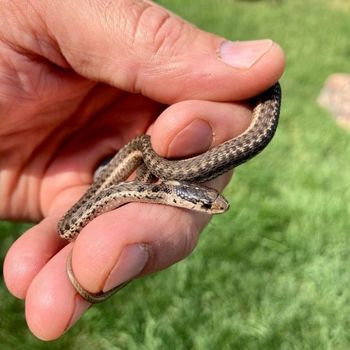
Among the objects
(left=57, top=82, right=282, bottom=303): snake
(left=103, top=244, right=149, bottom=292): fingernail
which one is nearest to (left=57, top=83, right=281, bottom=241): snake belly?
(left=57, top=82, right=282, bottom=303): snake

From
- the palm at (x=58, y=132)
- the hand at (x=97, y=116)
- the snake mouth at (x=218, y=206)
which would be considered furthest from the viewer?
the palm at (x=58, y=132)

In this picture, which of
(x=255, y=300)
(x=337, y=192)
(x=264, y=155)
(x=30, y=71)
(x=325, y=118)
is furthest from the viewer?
(x=325, y=118)

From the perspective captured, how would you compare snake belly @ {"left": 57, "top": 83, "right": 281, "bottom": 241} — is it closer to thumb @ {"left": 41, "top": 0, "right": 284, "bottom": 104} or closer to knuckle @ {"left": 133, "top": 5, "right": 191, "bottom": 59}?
thumb @ {"left": 41, "top": 0, "right": 284, "bottom": 104}

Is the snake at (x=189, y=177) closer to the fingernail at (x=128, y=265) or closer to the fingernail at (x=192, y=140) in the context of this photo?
the fingernail at (x=192, y=140)

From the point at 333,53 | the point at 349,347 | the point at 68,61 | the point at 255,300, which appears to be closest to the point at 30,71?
the point at 68,61

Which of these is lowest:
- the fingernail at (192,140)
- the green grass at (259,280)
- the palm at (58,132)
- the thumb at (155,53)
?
the green grass at (259,280)

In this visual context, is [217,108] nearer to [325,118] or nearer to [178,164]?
[178,164]

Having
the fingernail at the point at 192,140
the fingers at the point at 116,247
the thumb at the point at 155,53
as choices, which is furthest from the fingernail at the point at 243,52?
the fingernail at the point at 192,140

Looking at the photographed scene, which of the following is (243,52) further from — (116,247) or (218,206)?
(116,247)
